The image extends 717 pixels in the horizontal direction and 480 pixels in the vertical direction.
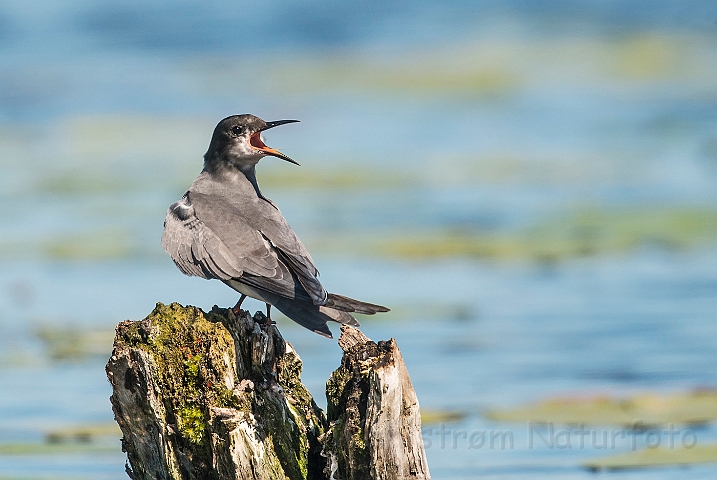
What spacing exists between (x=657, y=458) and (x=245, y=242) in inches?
165

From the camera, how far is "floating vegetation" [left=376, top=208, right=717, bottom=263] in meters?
19.0

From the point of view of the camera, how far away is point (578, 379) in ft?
42.5

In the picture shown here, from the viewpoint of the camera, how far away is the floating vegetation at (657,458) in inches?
400

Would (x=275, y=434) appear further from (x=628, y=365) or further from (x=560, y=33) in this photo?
(x=560, y=33)

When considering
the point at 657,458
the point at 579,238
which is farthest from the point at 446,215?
the point at 657,458

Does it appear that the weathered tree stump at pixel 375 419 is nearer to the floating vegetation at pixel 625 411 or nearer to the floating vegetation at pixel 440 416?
the floating vegetation at pixel 440 416

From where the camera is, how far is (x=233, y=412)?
664 centimetres

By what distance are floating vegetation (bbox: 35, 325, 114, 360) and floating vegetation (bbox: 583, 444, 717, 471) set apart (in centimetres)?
621

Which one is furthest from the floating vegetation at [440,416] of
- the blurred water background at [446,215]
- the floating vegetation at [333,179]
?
the floating vegetation at [333,179]

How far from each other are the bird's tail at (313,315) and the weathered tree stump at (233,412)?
1.42ft

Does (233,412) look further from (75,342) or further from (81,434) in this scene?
(75,342)

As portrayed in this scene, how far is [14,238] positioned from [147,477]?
14170mm

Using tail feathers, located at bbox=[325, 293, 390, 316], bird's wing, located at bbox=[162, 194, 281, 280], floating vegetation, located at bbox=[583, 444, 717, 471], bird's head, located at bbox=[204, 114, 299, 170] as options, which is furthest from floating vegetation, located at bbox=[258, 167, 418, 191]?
tail feathers, located at bbox=[325, 293, 390, 316]

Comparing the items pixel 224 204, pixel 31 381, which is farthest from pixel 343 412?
pixel 31 381
